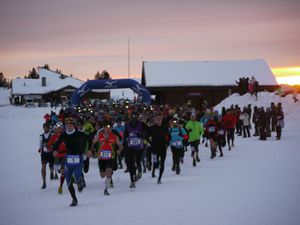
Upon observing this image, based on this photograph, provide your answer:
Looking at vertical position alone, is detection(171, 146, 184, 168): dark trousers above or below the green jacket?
below

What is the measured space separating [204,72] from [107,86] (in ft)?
87.9

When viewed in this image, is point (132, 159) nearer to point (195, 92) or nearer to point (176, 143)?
point (176, 143)

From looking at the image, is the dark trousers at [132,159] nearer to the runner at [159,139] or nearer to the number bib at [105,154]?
the runner at [159,139]

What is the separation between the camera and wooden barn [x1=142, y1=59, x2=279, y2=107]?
49406 millimetres

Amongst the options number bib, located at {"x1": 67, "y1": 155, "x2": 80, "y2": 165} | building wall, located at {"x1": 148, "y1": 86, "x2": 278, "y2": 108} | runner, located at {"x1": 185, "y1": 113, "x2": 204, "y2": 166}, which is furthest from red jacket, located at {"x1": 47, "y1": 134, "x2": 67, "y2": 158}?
building wall, located at {"x1": 148, "y1": 86, "x2": 278, "y2": 108}

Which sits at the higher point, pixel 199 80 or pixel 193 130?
pixel 199 80

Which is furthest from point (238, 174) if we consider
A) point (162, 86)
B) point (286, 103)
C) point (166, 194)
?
point (162, 86)

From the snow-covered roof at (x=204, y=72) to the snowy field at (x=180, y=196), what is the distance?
33.3 meters

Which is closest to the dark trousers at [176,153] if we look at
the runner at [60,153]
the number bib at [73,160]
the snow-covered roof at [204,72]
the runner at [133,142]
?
the runner at [133,142]

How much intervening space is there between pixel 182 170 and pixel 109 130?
4.35 metres

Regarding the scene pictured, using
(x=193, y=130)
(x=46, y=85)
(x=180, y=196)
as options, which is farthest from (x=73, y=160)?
(x=46, y=85)

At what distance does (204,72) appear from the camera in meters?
52.2

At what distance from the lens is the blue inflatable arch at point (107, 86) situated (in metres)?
26.7

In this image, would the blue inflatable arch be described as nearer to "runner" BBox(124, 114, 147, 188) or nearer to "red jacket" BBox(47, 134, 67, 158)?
"runner" BBox(124, 114, 147, 188)
